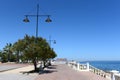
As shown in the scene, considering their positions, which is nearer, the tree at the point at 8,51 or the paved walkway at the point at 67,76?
the paved walkway at the point at 67,76

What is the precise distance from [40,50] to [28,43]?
2780 millimetres

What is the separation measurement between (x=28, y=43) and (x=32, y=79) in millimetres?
11395

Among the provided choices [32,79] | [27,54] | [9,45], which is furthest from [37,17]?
[9,45]

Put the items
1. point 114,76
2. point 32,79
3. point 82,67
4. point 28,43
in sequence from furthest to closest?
1. point 82,67
2. point 28,43
3. point 32,79
4. point 114,76

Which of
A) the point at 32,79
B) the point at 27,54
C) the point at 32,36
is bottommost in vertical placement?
the point at 32,79

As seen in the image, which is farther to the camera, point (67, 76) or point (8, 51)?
point (8, 51)

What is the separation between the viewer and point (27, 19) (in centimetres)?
2888

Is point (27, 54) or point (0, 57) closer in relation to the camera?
point (27, 54)

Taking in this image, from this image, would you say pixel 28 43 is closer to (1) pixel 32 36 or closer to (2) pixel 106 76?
(1) pixel 32 36

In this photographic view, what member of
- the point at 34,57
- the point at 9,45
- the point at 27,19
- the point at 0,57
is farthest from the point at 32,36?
the point at 9,45

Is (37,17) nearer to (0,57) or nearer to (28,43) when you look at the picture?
(28,43)

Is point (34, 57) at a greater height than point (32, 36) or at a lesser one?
lesser

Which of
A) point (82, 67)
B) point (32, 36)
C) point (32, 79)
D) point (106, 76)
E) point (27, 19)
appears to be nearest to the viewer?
point (32, 79)

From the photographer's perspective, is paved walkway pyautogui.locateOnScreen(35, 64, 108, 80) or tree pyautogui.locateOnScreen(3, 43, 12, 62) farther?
tree pyautogui.locateOnScreen(3, 43, 12, 62)
